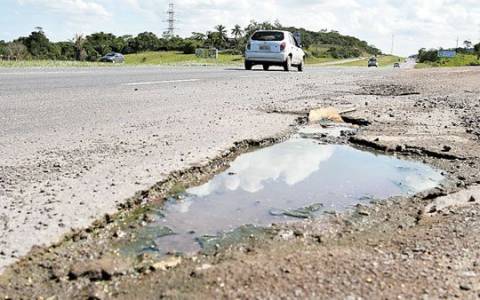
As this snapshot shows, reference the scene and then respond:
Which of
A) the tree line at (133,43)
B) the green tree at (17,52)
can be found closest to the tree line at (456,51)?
the tree line at (133,43)

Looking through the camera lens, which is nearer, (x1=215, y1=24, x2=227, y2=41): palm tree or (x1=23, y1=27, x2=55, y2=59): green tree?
(x1=23, y1=27, x2=55, y2=59): green tree

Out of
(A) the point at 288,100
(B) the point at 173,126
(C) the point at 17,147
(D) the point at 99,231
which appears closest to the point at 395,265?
(D) the point at 99,231

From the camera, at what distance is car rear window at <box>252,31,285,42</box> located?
19.3 meters

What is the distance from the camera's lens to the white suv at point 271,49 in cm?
1914

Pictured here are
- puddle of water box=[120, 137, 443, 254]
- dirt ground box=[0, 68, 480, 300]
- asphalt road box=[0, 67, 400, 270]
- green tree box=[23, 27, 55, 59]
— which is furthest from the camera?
green tree box=[23, 27, 55, 59]

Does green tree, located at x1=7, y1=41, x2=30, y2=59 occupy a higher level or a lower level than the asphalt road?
higher

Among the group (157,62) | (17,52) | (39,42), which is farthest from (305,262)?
(39,42)

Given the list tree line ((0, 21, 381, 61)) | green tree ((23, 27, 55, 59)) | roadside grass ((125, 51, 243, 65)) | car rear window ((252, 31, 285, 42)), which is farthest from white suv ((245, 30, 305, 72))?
green tree ((23, 27, 55, 59))

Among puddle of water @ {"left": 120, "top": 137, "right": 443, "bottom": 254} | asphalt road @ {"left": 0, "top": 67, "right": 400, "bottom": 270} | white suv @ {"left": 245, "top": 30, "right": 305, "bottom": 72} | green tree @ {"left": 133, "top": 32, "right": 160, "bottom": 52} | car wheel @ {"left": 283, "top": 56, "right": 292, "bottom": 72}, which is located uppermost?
green tree @ {"left": 133, "top": 32, "right": 160, "bottom": 52}

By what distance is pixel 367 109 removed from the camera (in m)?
7.35

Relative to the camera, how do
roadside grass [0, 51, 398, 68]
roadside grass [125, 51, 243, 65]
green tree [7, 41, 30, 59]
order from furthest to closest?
roadside grass [125, 51, 243, 65], green tree [7, 41, 30, 59], roadside grass [0, 51, 398, 68]

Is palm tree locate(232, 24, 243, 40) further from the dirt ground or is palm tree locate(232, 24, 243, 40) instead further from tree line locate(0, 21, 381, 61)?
the dirt ground

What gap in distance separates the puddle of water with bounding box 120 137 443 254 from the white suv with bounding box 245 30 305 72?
47.9ft

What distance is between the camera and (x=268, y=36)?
1958 centimetres
